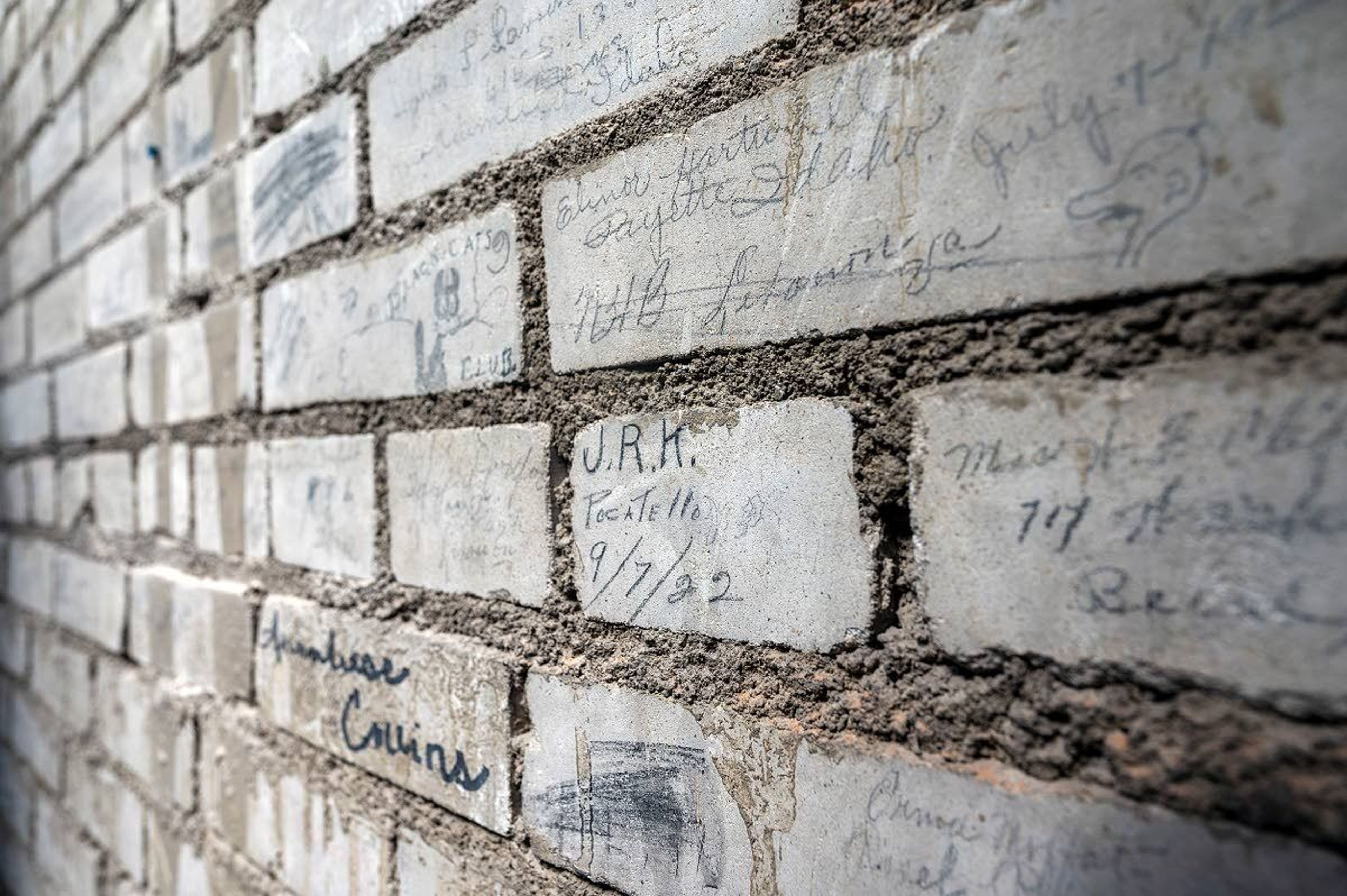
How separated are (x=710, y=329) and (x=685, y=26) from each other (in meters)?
0.23

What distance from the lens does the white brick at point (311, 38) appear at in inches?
38.9

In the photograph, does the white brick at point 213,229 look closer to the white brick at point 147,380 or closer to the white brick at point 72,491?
the white brick at point 147,380

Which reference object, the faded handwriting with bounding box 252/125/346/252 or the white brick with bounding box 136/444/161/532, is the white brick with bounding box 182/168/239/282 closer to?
the faded handwriting with bounding box 252/125/346/252

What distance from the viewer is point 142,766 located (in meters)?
1.63

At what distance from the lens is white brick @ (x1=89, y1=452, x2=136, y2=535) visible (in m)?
1.68

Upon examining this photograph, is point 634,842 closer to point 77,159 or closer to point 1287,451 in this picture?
point 1287,451

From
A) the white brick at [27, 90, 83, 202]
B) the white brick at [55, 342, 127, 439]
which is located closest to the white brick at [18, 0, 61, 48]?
the white brick at [27, 90, 83, 202]

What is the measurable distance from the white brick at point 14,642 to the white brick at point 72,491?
45 centimetres

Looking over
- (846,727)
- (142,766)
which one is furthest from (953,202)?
(142,766)

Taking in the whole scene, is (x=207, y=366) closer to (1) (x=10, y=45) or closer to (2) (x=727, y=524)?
(2) (x=727, y=524)

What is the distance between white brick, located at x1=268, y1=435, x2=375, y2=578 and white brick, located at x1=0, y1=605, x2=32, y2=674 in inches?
63.8

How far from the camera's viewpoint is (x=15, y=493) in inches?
93.7

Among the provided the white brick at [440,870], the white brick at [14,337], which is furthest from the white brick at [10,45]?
the white brick at [440,870]

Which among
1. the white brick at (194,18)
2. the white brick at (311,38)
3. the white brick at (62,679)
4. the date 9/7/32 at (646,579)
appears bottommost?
the white brick at (62,679)
